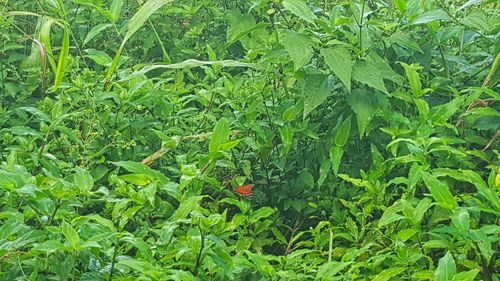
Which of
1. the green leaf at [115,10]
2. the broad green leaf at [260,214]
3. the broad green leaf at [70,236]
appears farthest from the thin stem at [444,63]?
the broad green leaf at [70,236]

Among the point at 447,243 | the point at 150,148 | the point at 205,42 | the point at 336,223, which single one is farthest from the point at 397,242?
the point at 205,42

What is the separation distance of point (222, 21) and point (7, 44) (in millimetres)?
807

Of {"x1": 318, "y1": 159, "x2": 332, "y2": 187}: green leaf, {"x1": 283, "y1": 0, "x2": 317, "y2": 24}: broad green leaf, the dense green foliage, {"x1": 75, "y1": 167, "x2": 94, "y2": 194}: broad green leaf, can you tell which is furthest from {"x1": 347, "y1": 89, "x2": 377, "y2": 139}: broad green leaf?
{"x1": 75, "y1": 167, "x2": 94, "y2": 194}: broad green leaf

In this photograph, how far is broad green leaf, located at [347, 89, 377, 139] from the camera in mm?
1748

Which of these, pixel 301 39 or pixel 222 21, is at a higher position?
pixel 301 39

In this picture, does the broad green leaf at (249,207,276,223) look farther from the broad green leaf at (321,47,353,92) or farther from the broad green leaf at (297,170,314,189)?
the broad green leaf at (321,47,353,92)

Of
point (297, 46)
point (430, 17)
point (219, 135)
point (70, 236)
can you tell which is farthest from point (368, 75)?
point (70, 236)

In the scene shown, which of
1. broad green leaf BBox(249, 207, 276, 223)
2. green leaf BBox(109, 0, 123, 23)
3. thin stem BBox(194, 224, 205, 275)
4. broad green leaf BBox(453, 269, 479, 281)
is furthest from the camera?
green leaf BBox(109, 0, 123, 23)

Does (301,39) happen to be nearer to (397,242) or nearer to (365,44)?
(365,44)

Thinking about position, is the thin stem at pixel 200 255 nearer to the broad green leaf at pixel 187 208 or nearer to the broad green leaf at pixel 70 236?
the broad green leaf at pixel 187 208

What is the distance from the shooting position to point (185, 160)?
1.76 metres

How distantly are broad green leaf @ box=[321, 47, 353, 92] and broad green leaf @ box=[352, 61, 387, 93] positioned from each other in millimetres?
29

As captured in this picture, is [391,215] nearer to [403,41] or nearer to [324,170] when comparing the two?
[324,170]

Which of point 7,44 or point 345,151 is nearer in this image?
point 345,151
